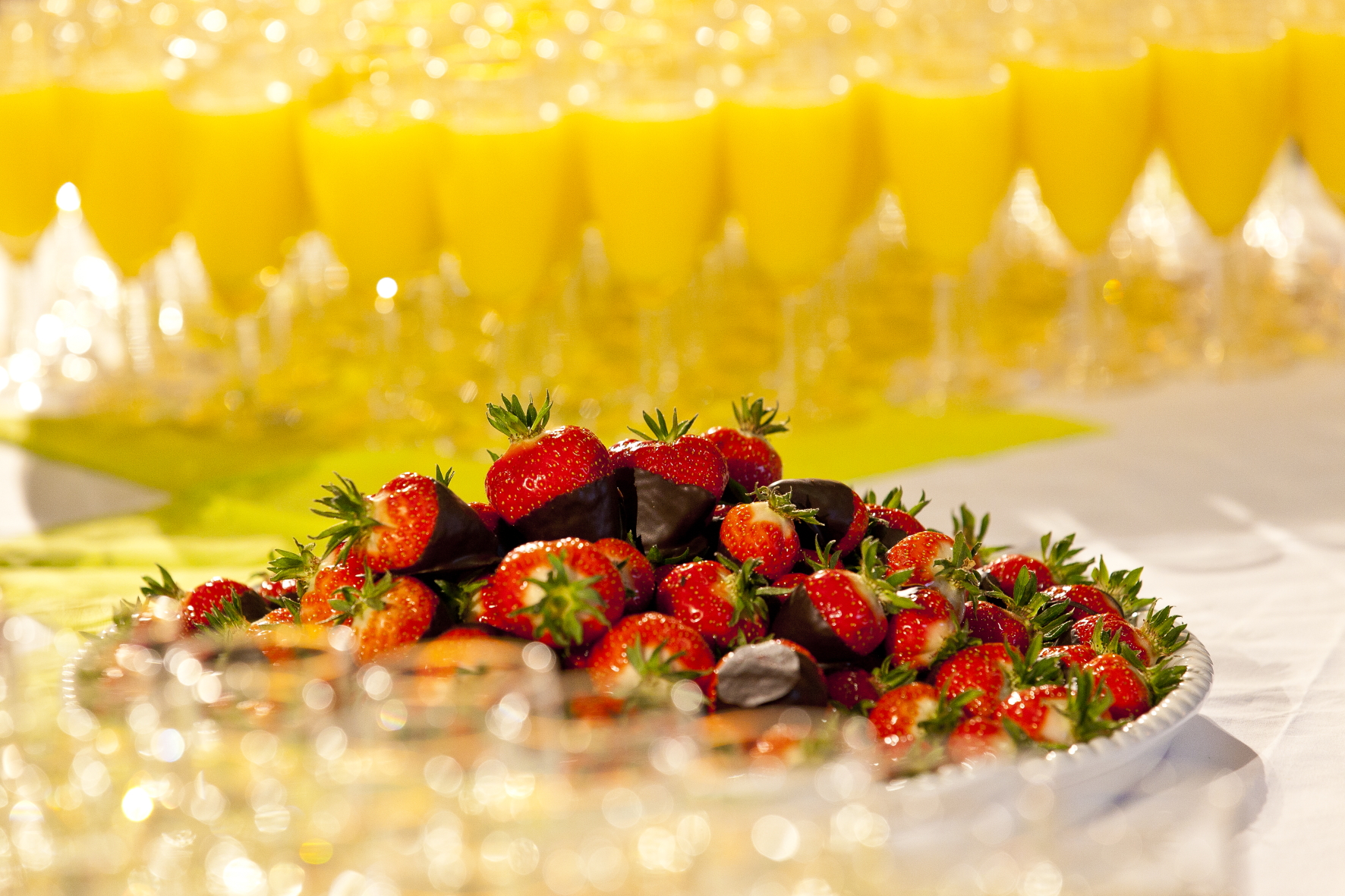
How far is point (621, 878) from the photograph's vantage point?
0.53 meters

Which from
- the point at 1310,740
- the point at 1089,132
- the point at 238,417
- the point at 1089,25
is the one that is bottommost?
the point at 1310,740

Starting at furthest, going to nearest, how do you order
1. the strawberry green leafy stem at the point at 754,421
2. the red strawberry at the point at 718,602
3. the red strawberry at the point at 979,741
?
the strawberry green leafy stem at the point at 754,421, the red strawberry at the point at 718,602, the red strawberry at the point at 979,741

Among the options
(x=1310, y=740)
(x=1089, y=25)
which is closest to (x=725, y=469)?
(x=1310, y=740)

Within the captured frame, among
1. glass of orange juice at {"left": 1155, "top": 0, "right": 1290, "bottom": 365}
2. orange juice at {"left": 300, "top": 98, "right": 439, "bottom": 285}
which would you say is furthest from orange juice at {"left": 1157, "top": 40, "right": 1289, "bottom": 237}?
orange juice at {"left": 300, "top": 98, "right": 439, "bottom": 285}

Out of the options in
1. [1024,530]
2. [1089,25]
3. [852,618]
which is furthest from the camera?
[1089,25]

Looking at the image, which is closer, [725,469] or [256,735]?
[256,735]

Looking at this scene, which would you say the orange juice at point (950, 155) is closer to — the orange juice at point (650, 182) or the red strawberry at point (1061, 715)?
the orange juice at point (650, 182)

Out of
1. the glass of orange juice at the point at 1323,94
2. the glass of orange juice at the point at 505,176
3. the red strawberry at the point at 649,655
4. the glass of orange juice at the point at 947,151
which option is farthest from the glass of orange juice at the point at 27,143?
the glass of orange juice at the point at 1323,94

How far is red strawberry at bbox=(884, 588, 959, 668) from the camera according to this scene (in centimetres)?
84

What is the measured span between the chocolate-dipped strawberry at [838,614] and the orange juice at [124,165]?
141 cm

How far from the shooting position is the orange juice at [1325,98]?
6.74 feet

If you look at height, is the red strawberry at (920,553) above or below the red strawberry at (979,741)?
above

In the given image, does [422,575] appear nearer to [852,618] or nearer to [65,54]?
[852,618]

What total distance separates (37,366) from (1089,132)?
56.1 inches
